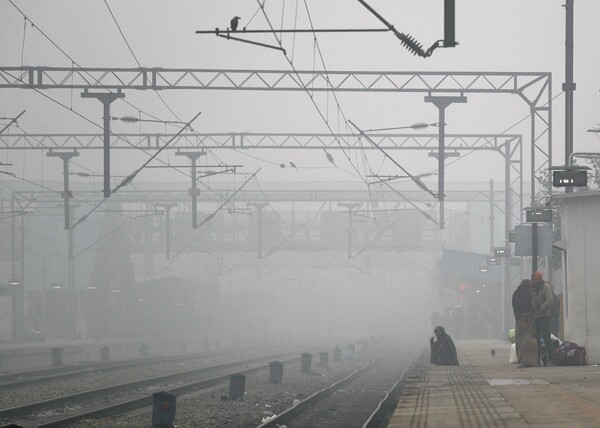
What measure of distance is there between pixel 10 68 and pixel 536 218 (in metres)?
15.6

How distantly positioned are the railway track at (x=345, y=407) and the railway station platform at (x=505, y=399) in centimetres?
87

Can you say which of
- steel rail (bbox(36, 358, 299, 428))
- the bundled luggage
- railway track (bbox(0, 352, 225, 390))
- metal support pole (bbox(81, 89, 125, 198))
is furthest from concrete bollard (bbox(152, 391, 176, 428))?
metal support pole (bbox(81, 89, 125, 198))

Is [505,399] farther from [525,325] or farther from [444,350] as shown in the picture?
[444,350]

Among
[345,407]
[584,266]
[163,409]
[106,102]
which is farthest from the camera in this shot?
[106,102]

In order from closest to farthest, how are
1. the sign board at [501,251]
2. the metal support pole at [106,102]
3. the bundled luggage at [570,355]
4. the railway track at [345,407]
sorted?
the railway track at [345,407] < the bundled luggage at [570,355] < the metal support pole at [106,102] < the sign board at [501,251]

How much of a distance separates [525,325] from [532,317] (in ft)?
0.67

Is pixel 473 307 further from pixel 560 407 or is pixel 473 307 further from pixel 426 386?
pixel 560 407

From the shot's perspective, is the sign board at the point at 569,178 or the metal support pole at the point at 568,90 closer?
the sign board at the point at 569,178

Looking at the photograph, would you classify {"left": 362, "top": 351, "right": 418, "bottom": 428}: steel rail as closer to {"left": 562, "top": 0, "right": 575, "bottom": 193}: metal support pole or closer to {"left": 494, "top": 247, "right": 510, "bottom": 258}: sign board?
{"left": 562, "top": 0, "right": 575, "bottom": 193}: metal support pole

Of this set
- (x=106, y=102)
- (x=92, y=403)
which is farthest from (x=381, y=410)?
(x=106, y=102)

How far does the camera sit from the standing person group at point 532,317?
20281 mm

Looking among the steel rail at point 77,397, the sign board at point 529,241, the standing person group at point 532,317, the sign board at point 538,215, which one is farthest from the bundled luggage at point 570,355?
the steel rail at point 77,397

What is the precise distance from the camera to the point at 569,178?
72.7 ft

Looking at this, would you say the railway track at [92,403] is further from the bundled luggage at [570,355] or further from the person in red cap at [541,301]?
the bundled luggage at [570,355]
